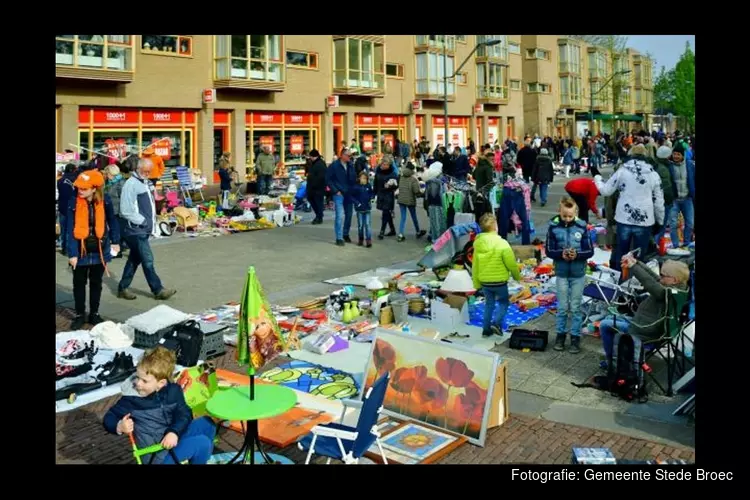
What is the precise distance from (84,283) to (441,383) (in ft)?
16.7

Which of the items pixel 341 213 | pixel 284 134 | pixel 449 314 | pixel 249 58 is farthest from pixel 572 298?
pixel 284 134

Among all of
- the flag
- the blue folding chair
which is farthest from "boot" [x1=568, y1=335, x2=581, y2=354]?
the flag

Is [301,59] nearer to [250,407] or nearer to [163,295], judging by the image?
[163,295]

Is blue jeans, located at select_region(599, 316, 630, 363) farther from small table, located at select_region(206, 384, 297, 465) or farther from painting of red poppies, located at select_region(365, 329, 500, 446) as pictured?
small table, located at select_region(206, 384, 297, 465)

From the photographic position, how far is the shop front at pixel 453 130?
1638 inches

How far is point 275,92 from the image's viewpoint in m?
30.8

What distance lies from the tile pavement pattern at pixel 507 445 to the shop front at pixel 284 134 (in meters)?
24.2

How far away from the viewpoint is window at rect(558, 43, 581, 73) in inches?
2480

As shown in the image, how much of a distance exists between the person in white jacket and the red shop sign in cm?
2320

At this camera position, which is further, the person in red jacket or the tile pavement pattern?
the person in red jacket

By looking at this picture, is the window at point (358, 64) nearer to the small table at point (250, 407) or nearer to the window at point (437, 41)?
the window at point (437, 41)
